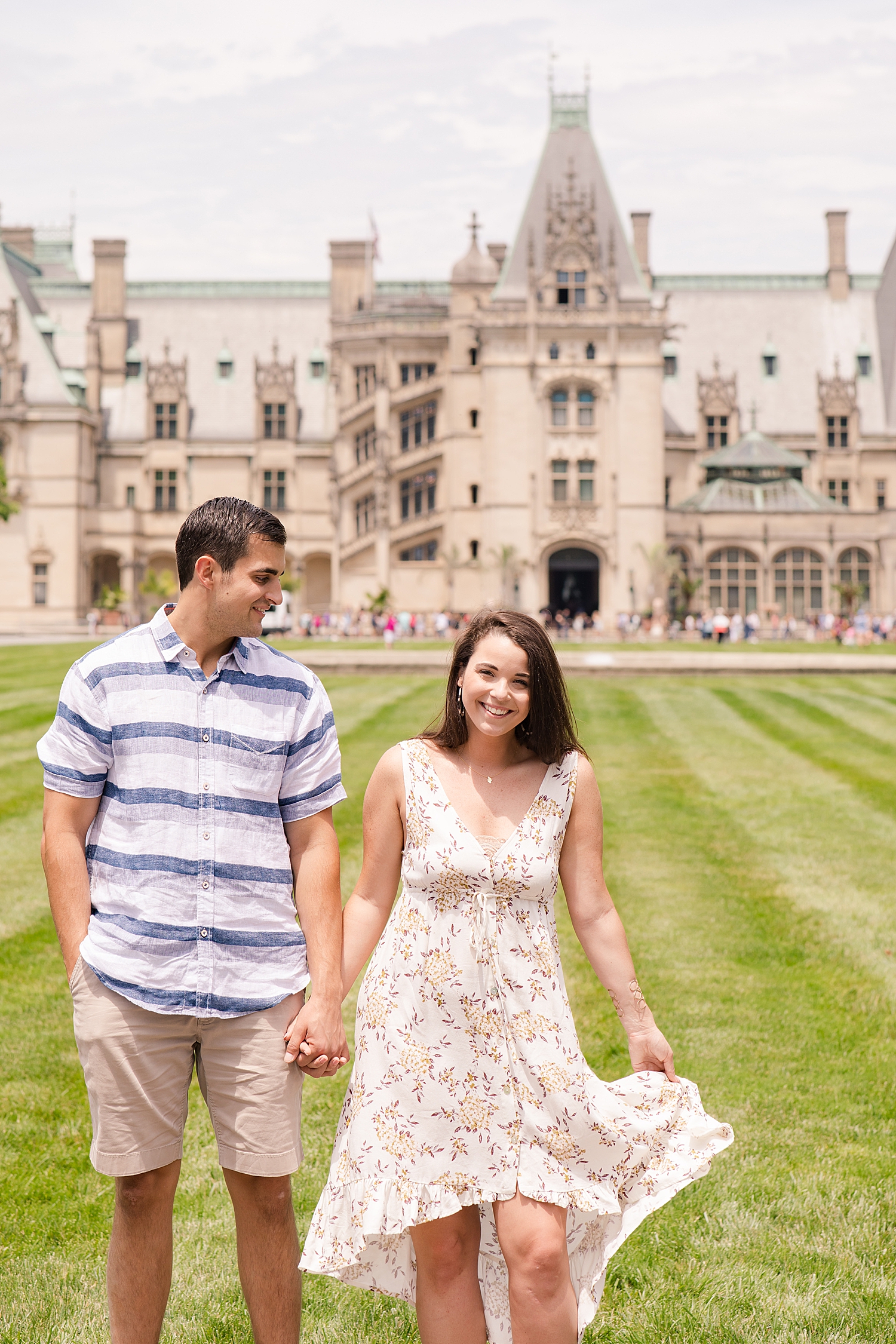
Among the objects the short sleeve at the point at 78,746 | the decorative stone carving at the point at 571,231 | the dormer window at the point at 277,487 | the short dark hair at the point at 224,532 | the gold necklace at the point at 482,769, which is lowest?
the gold necklace at the point at 482,769

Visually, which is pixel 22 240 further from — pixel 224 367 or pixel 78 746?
pixel 78 746

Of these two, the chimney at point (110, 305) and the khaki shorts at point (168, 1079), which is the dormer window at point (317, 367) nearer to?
the chimney at point (110, 305)

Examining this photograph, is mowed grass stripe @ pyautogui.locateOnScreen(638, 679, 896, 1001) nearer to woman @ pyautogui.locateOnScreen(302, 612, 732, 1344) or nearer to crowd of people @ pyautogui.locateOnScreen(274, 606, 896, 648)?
woman @ pyautogui.locateOnScreen(302, 612, 732, 1344)

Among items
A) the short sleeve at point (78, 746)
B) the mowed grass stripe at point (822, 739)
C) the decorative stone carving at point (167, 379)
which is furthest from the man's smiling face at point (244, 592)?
the decorative stone carving at point (167, 379)

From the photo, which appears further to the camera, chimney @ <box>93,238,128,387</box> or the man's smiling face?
chimney @ <box>93,238,128,387</box>

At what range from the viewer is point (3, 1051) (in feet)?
21.2

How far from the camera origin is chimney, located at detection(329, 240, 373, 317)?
6731 cm

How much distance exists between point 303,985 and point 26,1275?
1772mm

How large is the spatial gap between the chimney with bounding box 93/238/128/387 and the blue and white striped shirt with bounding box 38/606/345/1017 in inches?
2765

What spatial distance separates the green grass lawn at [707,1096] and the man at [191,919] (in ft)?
2.66

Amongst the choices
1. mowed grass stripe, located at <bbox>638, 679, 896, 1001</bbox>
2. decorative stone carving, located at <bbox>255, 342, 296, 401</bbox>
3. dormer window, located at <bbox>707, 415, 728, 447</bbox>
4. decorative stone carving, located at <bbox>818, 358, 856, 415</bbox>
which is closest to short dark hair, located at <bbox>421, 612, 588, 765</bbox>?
mowed grass stripe, located at <bbox>638, 679, 896, 1001</bbox>

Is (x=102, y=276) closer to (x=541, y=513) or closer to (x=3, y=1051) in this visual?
(x=541, y=513)

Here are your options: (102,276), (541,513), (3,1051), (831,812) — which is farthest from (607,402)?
(3,1051)

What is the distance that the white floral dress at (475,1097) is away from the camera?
3639 mm
